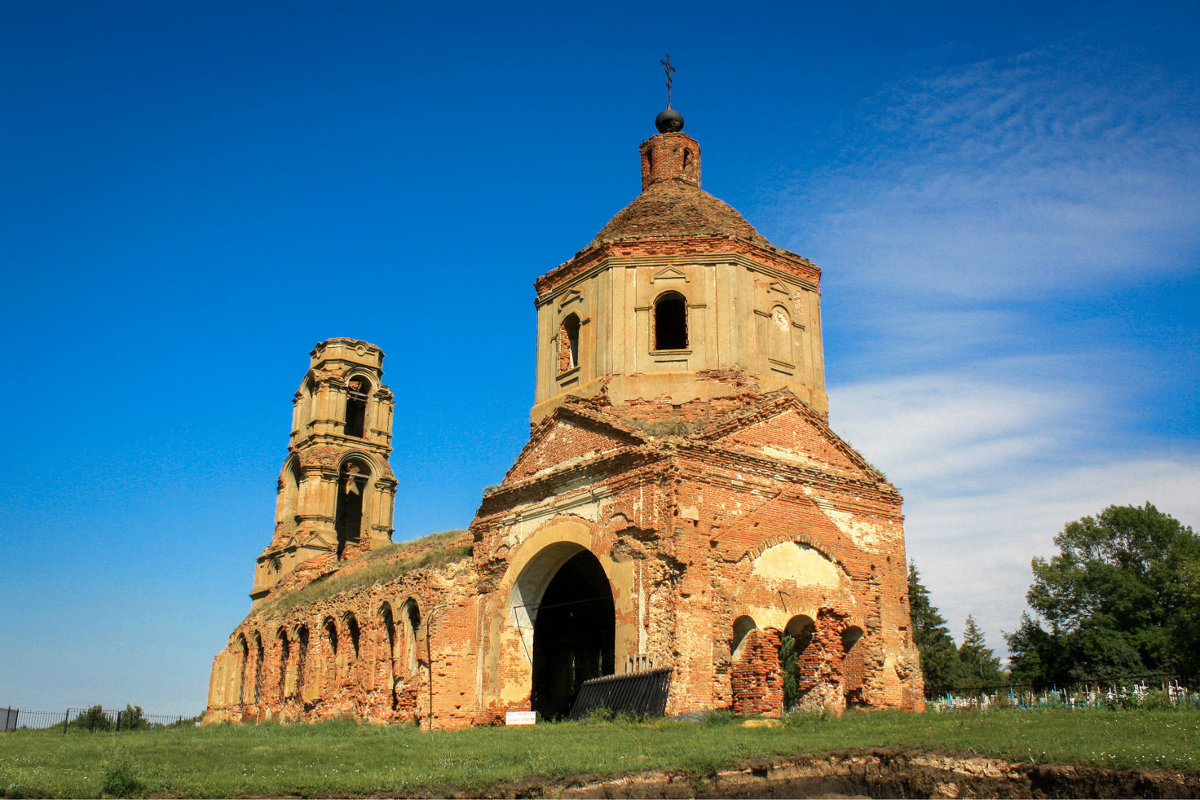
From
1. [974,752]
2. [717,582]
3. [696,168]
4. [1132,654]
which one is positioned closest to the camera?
[974,752]

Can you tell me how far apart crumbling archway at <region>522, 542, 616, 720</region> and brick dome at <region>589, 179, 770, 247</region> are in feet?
22.8

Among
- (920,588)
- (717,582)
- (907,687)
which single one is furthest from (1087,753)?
(920,588)

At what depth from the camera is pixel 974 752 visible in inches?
385

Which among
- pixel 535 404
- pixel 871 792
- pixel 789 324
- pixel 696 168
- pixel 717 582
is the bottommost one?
pixel 871 792

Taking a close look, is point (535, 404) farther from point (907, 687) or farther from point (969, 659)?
point (969, 659)

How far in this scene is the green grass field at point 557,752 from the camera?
923 cm

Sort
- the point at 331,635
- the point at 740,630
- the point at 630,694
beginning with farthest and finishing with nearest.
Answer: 1. the point at 331,635
2. the point at 740,630
3. the point at 630,694

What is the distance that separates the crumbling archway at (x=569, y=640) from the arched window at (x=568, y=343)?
4.21 metres

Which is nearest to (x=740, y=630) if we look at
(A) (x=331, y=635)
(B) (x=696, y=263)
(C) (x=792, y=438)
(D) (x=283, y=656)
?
(C) (x=792, y=438)

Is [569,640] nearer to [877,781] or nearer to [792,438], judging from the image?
[792,438]

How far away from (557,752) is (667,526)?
5021mm

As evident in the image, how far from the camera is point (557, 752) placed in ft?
34.9

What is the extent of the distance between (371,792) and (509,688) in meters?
8.87

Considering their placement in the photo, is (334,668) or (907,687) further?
(334,668)
